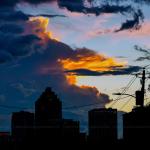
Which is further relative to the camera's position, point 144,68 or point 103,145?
point 103,145

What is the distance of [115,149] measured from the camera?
7028 inches

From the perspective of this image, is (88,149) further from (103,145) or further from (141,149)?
(141,149)

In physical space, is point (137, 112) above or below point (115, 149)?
above

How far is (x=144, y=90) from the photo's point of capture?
10712 centimetres

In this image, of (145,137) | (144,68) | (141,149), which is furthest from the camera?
(145,137)

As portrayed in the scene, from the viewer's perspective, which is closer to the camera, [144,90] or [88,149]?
[144,90]

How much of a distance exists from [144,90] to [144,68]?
531 centimetres

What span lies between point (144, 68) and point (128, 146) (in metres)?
82.7

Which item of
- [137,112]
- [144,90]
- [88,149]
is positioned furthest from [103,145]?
[144,90]

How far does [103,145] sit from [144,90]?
3770 inches

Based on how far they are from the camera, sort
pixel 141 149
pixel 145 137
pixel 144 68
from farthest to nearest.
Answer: pixel 145 137, pixel 141 149, pixel 144 68

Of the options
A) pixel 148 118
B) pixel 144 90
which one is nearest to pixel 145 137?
pixel 148 118

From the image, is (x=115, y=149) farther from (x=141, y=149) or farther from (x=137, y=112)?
(x=137, y=112)

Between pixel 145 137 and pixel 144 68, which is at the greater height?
pixel 144 68
